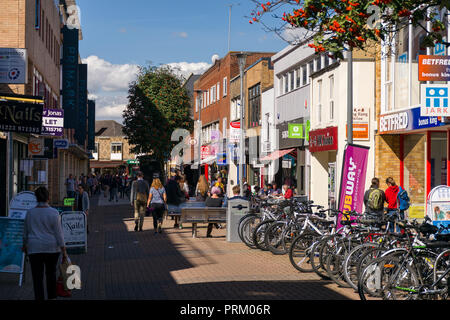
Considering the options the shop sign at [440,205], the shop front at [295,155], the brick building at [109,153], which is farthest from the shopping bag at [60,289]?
the brick building at [109,153]

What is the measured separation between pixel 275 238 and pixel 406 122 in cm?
748

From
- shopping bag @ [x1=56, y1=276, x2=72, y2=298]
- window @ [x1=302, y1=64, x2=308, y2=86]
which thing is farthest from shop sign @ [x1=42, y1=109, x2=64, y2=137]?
shopping bag @ [x1=56, y1=276, x2=72, y2=298]

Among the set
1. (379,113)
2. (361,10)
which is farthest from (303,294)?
(379,113)

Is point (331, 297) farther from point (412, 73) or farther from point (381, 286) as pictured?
point (412, 73)

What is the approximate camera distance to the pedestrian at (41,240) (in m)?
9.38

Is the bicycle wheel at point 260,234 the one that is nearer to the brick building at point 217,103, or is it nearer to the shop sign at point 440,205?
the shop sign at point 440,205

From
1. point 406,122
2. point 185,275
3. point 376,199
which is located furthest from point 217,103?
point 185,275

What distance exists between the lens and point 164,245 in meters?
18.9

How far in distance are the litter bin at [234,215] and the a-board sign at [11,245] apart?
8008 millimetres

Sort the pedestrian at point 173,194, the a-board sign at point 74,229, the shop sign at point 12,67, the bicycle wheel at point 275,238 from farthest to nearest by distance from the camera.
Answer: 1. the pedestrian at point 173,194
2. the shop sign at point 12,67
3. the a-board sign at point 74,229
4. the bicycle wheel at point 275,238

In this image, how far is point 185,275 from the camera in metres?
13.2

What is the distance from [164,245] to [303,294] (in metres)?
8.35

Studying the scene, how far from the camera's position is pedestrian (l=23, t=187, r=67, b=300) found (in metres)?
9.38
